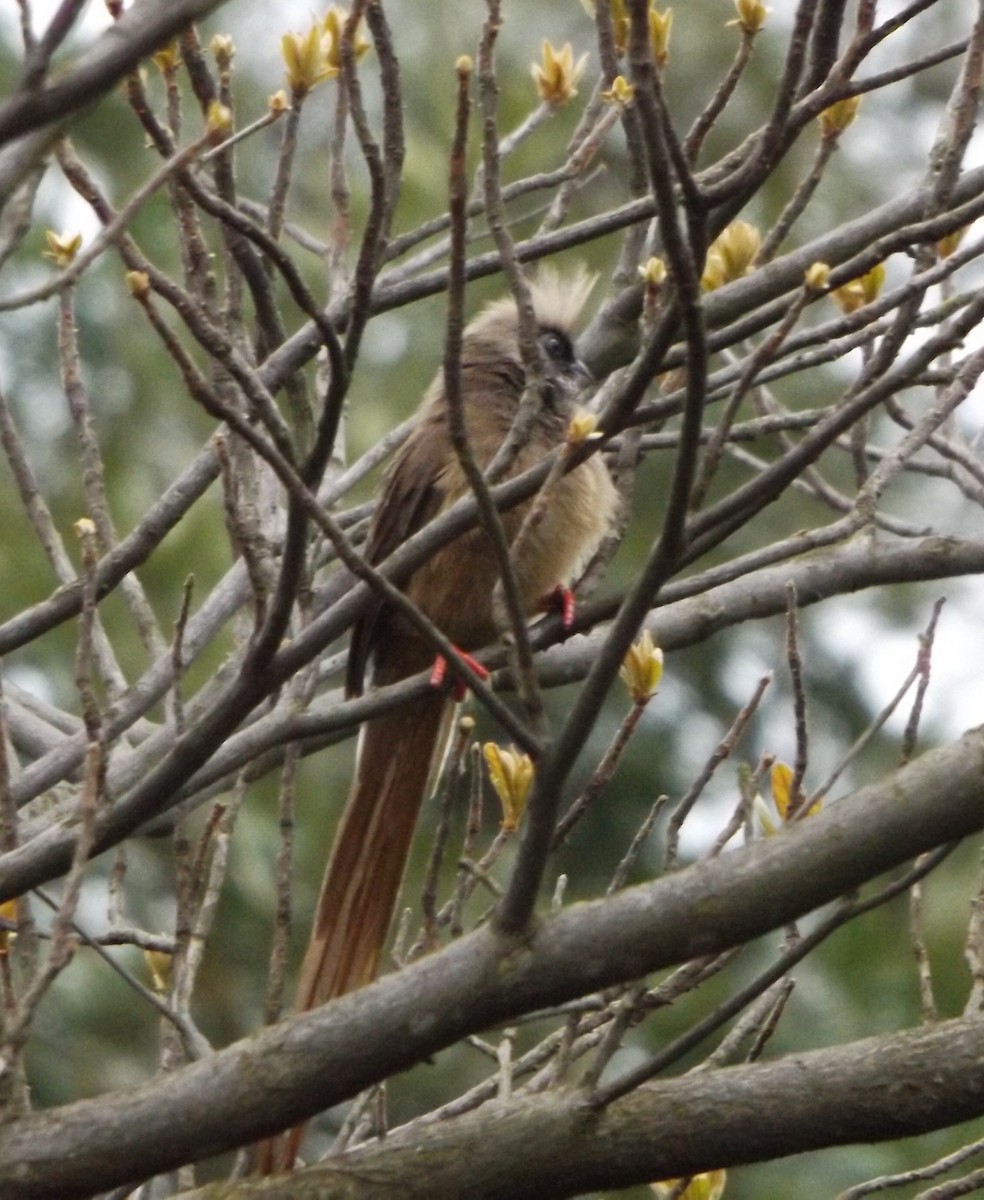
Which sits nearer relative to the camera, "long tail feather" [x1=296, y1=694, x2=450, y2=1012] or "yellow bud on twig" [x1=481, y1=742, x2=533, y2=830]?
"yellow bud on twig" [x1=481, y1=742, x2=533, y2=830]

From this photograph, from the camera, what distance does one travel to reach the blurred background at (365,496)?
22.0 ft

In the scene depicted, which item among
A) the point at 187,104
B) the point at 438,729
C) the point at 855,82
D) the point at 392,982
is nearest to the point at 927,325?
the point at 855,82

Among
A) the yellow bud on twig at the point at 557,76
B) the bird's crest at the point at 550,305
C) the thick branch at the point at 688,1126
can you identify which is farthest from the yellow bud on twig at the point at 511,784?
the bird's crest at the point at 550,305

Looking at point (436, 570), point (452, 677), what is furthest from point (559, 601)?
point (452, 677)

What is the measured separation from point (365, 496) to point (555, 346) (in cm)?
235

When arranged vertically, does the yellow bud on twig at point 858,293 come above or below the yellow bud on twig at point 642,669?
above

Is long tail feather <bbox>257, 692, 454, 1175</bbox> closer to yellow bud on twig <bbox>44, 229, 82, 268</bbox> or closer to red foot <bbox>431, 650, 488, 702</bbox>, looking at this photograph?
red foot <bbox>431, 650, 488, 702</bbox>

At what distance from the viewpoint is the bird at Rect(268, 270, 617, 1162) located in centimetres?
436

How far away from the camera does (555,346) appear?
5.15 metres

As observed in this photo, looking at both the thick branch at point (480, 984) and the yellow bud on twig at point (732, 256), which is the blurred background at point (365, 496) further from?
the thick branch at point (480, 984)

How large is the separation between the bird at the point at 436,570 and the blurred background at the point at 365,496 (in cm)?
107

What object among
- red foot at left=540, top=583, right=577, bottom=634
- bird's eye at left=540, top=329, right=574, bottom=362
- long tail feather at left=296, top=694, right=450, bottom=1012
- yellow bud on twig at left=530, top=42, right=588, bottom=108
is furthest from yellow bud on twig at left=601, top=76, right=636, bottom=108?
bird's eye at left=540, top=329, right=574, bottom=362

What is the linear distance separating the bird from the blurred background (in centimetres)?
107

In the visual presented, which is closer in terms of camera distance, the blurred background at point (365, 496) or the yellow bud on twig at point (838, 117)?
the yellow bud on twig at point (838, 117)
